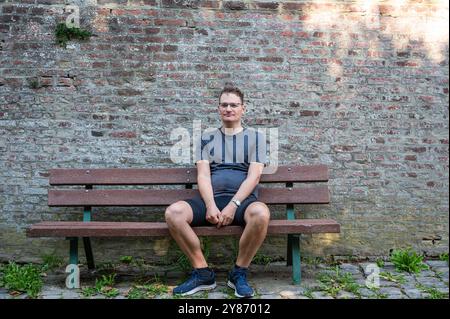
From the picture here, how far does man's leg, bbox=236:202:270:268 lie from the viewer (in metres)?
3.71

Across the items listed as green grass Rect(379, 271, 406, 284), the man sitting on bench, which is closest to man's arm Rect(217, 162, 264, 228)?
the man sitting on bench

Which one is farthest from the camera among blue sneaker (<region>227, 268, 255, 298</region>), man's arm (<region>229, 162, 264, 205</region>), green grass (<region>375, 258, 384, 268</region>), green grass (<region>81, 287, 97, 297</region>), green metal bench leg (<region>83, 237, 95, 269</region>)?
green grass (<region>375, 258, 384, 268</region>)

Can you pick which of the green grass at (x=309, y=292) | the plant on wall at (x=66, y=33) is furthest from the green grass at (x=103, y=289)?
the plant on wall at (x=66, y=33)

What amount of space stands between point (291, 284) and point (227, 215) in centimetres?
80

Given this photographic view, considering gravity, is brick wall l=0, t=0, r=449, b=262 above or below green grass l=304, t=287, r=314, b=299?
above

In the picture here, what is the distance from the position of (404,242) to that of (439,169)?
0.74m

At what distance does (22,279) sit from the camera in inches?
158

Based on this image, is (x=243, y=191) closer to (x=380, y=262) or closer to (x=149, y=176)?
(x=149, y=176)

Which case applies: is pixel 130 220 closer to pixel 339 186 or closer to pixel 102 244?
pixel 102 244

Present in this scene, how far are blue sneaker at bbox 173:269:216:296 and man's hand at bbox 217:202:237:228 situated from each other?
1.23ft

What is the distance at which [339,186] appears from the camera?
474 cm

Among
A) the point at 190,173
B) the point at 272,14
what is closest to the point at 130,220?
the point at 190,173

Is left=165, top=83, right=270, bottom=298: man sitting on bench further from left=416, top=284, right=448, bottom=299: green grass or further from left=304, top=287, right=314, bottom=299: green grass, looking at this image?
left=416, top=284, right=448, bottom=299: green grass

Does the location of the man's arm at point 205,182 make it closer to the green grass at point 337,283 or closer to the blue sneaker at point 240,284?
the blue sneaker at point 240,284
